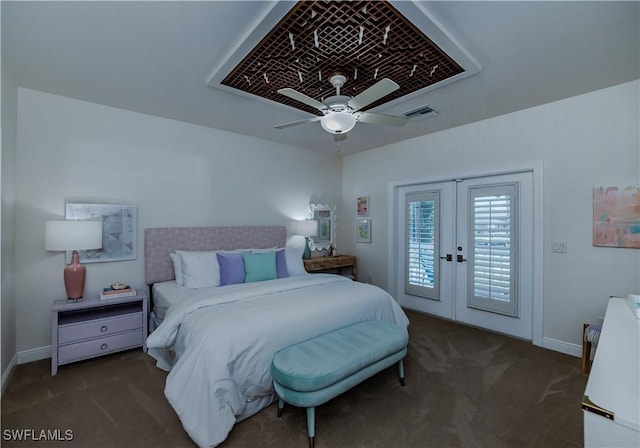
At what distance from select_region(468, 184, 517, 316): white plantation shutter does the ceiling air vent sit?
1.19 meters

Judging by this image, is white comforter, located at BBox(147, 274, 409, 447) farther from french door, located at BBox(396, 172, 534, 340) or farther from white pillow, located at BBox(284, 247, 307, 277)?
french door, located at BBox(396, 172, 534, 340)

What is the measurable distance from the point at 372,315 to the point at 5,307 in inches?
126

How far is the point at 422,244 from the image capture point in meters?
4.42

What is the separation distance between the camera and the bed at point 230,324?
1.81 m

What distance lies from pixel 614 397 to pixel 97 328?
3.61 meters

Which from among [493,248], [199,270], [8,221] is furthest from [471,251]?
[8,221]

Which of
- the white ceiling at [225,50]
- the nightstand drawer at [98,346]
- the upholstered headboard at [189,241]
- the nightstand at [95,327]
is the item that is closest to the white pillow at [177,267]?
the upholstered headboard at [189,241]

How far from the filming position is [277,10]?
1.68 m

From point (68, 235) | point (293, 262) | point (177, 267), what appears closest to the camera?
point (68, 235)

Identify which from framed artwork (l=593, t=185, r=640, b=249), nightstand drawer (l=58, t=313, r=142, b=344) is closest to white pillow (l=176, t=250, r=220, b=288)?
nightstand drawer (l=58, t=313, r=142, b=344)

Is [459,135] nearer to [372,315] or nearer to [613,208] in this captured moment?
[613,208]

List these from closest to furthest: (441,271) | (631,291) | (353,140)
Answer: (631,291) < (441,271) < (353,140)

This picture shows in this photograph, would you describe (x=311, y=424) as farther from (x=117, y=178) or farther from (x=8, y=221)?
(x=117, y=178)

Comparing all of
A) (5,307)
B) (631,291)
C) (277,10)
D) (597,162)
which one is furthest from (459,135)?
(5,307)
